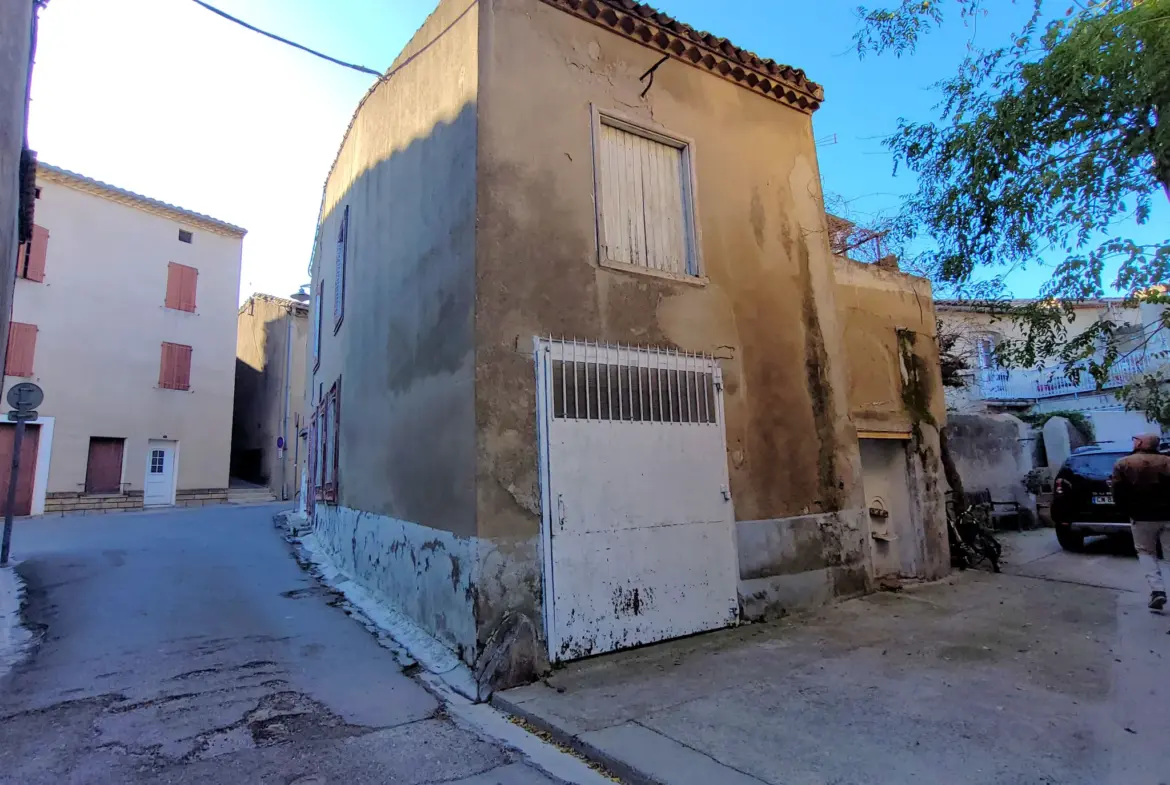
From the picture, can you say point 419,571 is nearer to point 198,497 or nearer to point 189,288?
point 198,497

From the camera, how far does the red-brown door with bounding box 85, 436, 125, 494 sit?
18.9m

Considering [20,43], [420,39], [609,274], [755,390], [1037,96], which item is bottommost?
[755,390]

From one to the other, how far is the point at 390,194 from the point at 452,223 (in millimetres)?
2479

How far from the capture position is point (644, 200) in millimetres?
6242

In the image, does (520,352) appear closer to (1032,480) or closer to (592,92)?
(592,92)

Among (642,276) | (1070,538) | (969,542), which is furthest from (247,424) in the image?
(1070,538)

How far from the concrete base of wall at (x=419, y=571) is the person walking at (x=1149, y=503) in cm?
599

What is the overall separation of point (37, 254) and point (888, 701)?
23546 mm

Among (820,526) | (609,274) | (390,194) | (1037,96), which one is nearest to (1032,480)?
(820,526)

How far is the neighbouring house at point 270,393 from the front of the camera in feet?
76.5

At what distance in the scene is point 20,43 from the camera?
473cm

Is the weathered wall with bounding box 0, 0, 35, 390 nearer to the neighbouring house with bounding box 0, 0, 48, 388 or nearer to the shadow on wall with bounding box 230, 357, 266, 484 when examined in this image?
the neighbouring house with bounding box 0, 0, 48, 388

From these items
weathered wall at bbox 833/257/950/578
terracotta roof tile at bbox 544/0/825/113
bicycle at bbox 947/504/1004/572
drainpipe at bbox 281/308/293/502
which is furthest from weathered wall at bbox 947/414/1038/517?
drainpipe at bbox 281/308/293/502

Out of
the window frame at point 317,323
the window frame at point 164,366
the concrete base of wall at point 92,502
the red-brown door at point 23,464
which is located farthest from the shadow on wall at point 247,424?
the window frame at point 317,323
